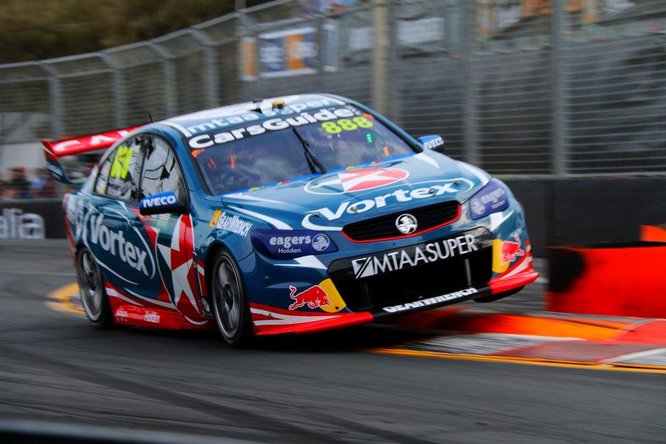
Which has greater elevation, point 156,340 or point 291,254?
point 291,254

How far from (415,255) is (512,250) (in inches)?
30.0

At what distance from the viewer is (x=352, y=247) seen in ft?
22.0

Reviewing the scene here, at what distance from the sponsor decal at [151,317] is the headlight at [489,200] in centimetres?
254

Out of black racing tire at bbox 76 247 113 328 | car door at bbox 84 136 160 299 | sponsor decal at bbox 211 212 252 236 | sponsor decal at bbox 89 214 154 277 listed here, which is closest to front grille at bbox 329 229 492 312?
sponsor decal at bbox 211 212 252 236

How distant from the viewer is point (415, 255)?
6.79 meters

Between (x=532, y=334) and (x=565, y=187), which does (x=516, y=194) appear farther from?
(x=532, y=334)

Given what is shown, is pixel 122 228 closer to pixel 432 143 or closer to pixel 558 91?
pixel 432 143

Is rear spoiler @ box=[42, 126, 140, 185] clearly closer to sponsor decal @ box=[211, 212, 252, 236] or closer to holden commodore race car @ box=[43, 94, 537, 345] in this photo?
holden commodore race car @ box=[43, 94, 537, 345]

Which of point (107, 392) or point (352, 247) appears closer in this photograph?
point (107, 392)

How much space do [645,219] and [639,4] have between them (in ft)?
6.35

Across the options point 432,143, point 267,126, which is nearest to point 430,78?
point 432,143


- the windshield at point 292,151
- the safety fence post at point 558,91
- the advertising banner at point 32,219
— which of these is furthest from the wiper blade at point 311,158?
the advertising banner at point 32,219

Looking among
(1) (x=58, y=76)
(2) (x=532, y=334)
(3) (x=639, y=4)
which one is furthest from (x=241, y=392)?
(1) (x=58, y=76)

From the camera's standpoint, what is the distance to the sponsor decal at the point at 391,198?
6.78 meters
